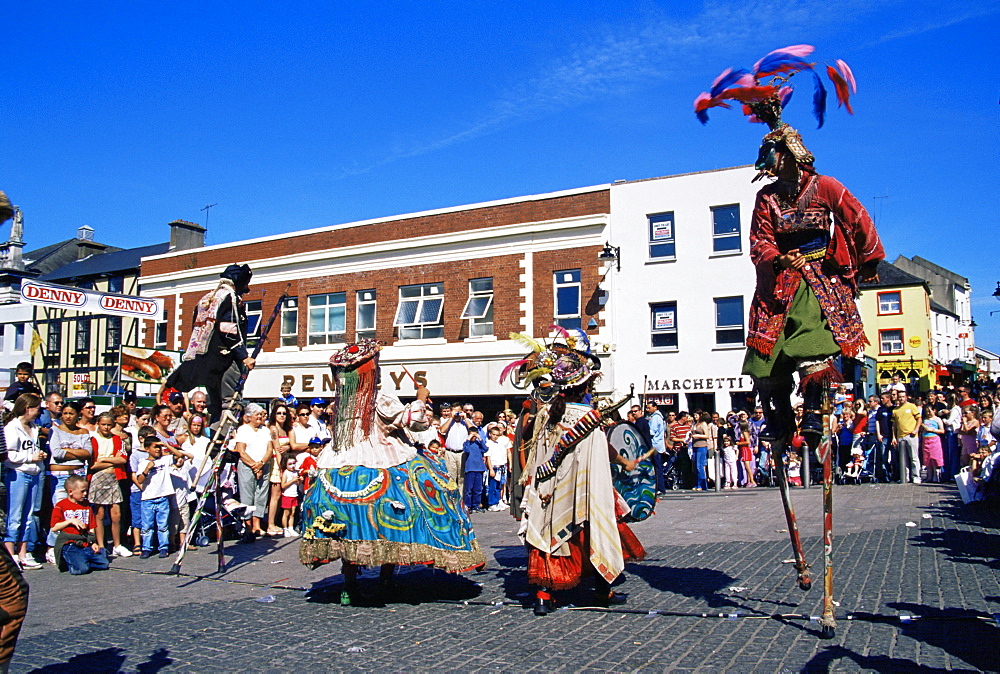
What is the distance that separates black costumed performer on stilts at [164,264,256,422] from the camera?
808 cm

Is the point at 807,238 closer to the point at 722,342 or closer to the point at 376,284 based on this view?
the point at 722,342

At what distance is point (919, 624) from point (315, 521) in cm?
419

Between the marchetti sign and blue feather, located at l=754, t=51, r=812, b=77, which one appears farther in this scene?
the marchetti sign

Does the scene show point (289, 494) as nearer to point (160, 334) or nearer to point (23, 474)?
point (23, 474)

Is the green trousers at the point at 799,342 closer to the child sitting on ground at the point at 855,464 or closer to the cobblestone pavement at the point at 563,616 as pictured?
the cobblestone pavement at the point at 563,616

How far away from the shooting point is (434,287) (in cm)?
2753

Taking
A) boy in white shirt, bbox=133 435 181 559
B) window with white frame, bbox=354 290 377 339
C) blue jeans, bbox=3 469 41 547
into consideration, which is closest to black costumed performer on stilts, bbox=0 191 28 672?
blue jeans, bbox=3 469 41 547

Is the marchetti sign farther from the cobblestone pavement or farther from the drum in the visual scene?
the drum

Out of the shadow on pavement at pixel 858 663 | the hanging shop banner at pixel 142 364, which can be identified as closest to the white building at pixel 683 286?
the hanging shop banner at pixel 142 364

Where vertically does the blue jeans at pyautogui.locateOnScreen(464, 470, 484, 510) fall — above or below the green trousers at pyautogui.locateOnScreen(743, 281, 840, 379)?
below

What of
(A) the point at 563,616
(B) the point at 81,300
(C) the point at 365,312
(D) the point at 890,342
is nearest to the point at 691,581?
(A) the point at 563,616

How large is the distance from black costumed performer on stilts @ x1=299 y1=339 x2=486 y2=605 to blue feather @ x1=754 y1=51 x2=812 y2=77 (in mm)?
3558

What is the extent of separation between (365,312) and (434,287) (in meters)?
3.11

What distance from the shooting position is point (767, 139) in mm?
5387
